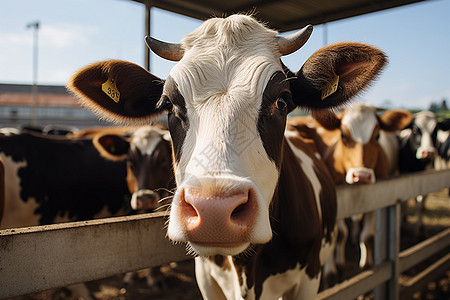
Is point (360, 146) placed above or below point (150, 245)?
above

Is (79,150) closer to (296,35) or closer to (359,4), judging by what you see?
(296,35)

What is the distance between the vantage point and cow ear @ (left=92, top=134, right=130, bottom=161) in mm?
4129

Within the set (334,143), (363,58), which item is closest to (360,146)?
(334,143)

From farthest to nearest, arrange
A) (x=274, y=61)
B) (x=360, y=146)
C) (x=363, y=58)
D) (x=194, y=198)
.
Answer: (x=360, y=146)
(x=363, y=58)
(x=274, y=61)
(x=194, y=198)

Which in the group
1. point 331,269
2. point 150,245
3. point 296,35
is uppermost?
point 296,35

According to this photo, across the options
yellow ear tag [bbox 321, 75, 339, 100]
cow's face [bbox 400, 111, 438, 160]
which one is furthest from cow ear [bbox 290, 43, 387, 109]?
cow's face [bbox 400, 111, 438, 160]

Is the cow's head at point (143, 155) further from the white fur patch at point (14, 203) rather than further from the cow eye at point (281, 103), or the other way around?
the cow eye at point (281, 103)

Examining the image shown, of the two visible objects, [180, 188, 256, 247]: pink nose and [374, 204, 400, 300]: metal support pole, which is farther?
[374, 204, 400, 300]: metal support pole

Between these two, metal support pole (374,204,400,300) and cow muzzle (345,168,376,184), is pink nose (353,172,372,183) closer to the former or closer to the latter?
cow muzzle (345,168,376,184)

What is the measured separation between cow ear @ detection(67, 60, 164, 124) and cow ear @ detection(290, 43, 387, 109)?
2.45 ft

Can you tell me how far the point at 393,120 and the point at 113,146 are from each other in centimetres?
357

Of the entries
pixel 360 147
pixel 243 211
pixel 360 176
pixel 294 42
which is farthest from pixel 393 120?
pixel 243 211

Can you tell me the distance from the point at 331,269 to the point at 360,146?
1.48m

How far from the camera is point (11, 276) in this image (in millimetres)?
1148
